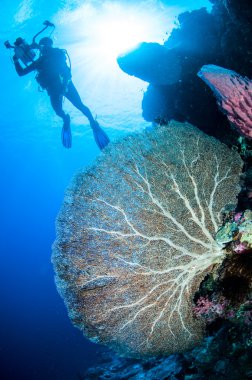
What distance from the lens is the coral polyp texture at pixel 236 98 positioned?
10.1 ft

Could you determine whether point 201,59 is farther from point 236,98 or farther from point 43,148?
point 43,148

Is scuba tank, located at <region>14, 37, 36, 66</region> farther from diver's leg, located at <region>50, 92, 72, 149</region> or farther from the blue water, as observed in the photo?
the blue water

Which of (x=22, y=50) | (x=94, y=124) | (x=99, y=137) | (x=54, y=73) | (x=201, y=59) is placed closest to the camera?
(x=201, y=59)

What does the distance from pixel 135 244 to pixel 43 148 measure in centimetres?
3866

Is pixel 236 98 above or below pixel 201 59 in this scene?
below

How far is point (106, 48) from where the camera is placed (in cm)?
2027

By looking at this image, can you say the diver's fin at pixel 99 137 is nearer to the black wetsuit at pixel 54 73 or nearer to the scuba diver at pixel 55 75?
the scuba diver at pixel 55 75

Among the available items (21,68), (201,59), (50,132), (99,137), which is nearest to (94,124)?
(99,137)

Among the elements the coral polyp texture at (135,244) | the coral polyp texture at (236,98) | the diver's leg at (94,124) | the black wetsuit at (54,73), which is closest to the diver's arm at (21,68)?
the black wetsuit at (54,73)

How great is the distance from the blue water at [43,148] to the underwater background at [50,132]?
3.3 inches

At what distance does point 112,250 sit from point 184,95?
422 centimetres

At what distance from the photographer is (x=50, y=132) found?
35500 mm

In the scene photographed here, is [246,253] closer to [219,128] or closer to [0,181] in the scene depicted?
[219,128]

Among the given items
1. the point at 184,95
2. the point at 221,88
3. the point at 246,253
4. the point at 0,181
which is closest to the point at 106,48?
the point at 184,95
